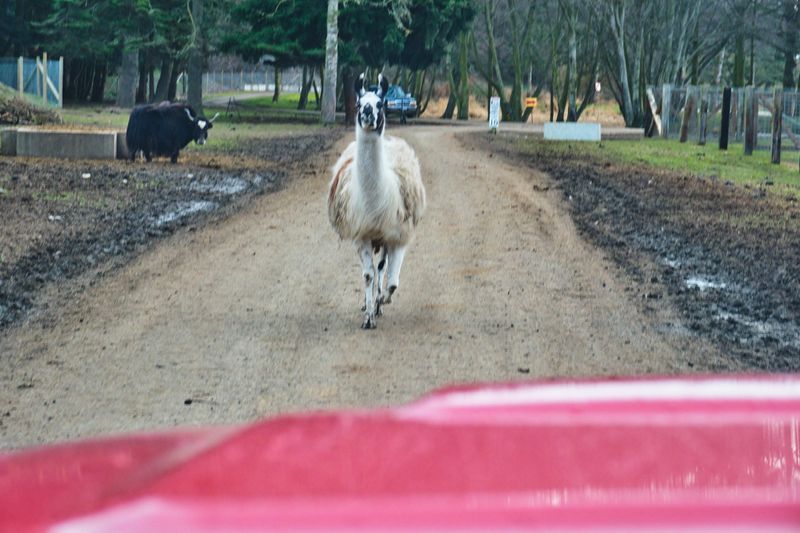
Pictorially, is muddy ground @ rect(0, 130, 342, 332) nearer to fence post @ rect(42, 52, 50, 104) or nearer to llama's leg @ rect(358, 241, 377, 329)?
llama's leg @ rect(358, 241, 377, 329)

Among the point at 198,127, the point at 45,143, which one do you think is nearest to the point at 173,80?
the point at 198,127

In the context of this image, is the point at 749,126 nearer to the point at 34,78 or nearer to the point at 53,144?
the point at 53,144

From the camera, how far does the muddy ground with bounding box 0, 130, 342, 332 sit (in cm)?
1361

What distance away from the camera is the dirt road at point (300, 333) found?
8.23 metres

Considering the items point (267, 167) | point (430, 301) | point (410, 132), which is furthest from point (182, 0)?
point (430, 301)

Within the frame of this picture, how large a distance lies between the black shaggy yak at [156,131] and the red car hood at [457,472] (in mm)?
25341

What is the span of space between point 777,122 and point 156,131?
13.1m

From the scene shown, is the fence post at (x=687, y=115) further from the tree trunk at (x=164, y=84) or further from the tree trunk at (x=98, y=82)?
the tree trunk at (x=98, y=82)

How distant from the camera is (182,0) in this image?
53.2 meters

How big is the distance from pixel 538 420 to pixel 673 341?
864 cm

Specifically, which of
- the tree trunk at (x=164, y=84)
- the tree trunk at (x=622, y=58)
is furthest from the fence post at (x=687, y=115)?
the tree trunk at (x=164, y=84)

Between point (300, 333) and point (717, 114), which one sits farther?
point (717, 114)

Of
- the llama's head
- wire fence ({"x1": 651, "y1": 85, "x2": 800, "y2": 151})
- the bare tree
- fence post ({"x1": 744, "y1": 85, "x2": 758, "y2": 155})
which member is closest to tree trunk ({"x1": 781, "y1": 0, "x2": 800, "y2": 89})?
wire fence ({"x1": 651, "y1": 85, "x2": 800, "y2": 151})

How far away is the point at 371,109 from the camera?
10.7 metres
